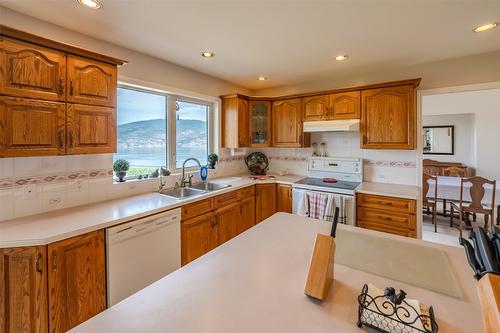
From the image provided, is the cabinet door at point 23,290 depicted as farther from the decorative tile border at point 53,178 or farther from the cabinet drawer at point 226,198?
the cabinet drawer at point 226,198

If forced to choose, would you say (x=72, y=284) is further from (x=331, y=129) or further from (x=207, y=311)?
(x=331, y=129)

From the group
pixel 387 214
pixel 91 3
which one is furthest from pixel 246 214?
pixel 91 3

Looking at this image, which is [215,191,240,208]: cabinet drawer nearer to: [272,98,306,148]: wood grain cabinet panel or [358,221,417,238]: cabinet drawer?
[272,98,306,148]: wood grain cabinet panel

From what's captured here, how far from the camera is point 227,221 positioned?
9.32 ft

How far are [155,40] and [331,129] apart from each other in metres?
2.23

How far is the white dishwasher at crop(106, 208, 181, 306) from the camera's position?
171 centimetres

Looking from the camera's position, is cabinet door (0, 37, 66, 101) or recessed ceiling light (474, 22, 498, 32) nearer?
cabinet door (0, 37, 66, 101)

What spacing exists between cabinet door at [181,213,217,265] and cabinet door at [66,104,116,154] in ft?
3.18

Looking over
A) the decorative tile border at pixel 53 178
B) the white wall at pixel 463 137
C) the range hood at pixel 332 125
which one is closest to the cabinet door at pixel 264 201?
the range hood at pixel 332 125

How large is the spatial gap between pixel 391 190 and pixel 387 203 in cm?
19

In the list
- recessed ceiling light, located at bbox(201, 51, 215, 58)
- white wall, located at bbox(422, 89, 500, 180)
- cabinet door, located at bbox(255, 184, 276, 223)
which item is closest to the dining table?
white wall, located at bbox(422, 89, 500, 180)

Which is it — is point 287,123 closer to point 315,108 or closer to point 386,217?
point 315,108

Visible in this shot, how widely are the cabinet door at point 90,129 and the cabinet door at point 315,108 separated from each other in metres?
2.41

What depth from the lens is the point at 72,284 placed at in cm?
153
